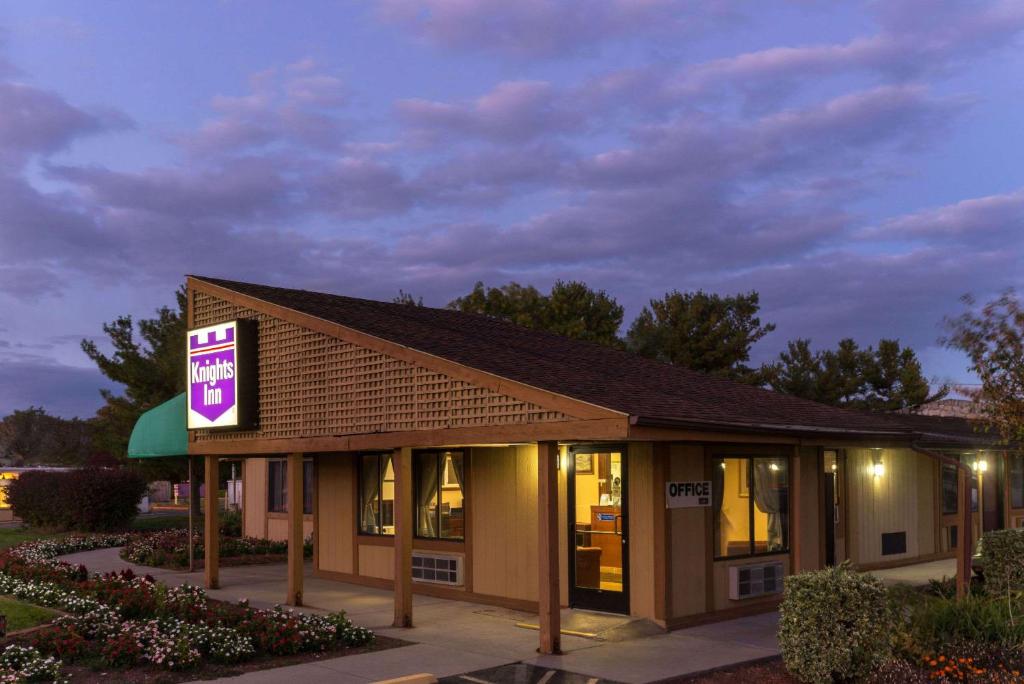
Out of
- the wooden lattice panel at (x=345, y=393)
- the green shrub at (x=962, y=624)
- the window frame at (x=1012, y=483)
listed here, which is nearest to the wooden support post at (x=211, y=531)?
the wooden lattice panel at (x=345, y=393)

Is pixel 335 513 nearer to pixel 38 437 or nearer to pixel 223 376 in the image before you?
pixel 223 376

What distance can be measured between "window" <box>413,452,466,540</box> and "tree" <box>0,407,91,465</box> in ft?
217

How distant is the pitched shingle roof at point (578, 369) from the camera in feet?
40.1

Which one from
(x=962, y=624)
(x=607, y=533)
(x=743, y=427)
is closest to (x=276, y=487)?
(x=607, y=533)

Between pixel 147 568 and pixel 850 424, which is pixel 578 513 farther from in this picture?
pixel 147 568

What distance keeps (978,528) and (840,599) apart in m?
13.3

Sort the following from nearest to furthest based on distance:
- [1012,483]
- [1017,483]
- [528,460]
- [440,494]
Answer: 1. [528,460]
2. [440,494]
3. [1012,483]
4. [1017,483]

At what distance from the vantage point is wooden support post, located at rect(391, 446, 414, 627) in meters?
13.6

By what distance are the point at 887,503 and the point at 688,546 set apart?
7.59m

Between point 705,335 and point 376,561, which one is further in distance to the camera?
point 705,335

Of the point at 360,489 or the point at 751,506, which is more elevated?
the point at 360,489

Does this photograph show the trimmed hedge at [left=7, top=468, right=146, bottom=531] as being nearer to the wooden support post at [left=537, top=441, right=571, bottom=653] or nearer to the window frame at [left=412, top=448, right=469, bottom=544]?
the window frame at [left=412, top=448, right=469, bottom=544]

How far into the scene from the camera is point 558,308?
4366 centimetres

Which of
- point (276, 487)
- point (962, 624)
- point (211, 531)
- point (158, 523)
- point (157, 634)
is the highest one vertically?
point (276, 487)
